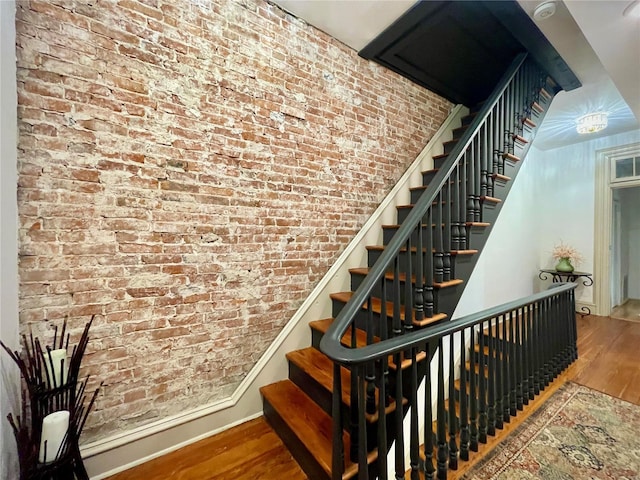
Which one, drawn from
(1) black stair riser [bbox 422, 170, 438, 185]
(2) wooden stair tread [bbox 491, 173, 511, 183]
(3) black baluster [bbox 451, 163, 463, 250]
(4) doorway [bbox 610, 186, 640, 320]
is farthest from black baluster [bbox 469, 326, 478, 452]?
(4) doorway [bbox 610, 186, 640, 320]

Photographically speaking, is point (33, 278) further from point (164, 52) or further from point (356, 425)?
point (356, 425)

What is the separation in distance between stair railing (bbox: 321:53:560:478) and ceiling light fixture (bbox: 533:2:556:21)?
1.47 ft

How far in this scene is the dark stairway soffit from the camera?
82.0 inches

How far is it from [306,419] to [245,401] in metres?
0.53

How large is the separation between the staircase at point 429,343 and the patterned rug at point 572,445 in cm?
15

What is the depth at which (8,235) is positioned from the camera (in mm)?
1167

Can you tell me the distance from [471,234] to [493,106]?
3.68 ft

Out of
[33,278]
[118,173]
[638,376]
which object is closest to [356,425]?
[33,278]

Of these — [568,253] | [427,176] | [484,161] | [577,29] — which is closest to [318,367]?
[484,161]

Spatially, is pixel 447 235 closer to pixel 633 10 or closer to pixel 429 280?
pixel 429 280

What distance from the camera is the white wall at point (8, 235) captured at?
3.61 ft

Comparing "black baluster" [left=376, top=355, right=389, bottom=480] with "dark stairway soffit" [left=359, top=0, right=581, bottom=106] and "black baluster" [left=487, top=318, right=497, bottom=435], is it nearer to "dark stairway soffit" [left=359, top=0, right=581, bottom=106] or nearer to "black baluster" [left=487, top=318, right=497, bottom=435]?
"black baluster" [left=487, top=318, right=497, bottom=435]

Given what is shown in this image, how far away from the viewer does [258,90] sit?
1.98m

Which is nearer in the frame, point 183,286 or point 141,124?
point 141,124
